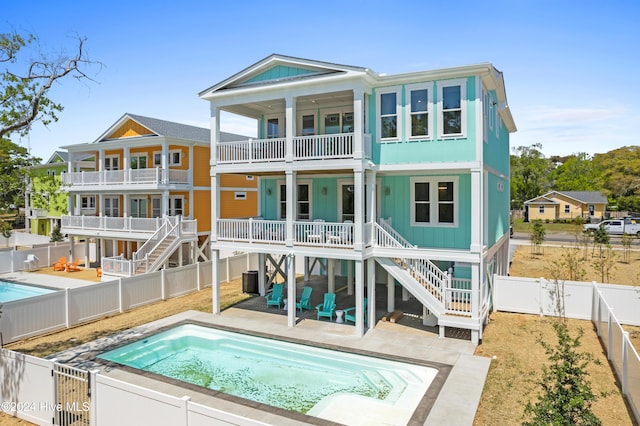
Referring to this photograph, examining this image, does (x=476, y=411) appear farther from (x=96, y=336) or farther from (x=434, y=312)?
(x=96, y=336)

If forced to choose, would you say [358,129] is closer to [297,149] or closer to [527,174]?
[297,149]

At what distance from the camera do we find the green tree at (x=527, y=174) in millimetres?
76188

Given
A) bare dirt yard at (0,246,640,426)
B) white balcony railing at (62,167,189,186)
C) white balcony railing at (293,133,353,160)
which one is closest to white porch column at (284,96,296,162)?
white balcony railing at (293,133,353,160)

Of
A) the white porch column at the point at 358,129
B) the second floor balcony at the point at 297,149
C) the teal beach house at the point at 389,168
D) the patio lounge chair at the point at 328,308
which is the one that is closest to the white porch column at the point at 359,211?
the teal beach house at the point at 389,168

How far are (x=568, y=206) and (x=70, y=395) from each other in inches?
2611

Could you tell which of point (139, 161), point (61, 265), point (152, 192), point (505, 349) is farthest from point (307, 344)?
point (61, 265)

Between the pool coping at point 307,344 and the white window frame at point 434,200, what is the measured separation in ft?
13.8

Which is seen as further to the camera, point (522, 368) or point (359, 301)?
point (359, 301)

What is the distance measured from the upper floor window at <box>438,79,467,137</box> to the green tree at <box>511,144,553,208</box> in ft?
229

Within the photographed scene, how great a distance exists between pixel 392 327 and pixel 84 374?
960cm

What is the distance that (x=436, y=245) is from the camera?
15.0 metres

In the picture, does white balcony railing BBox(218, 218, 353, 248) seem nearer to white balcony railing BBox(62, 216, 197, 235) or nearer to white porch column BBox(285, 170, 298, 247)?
white porch column BBox(285, 170, 298, 247)

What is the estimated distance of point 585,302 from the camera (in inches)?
594

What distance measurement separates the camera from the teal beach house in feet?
44.0
